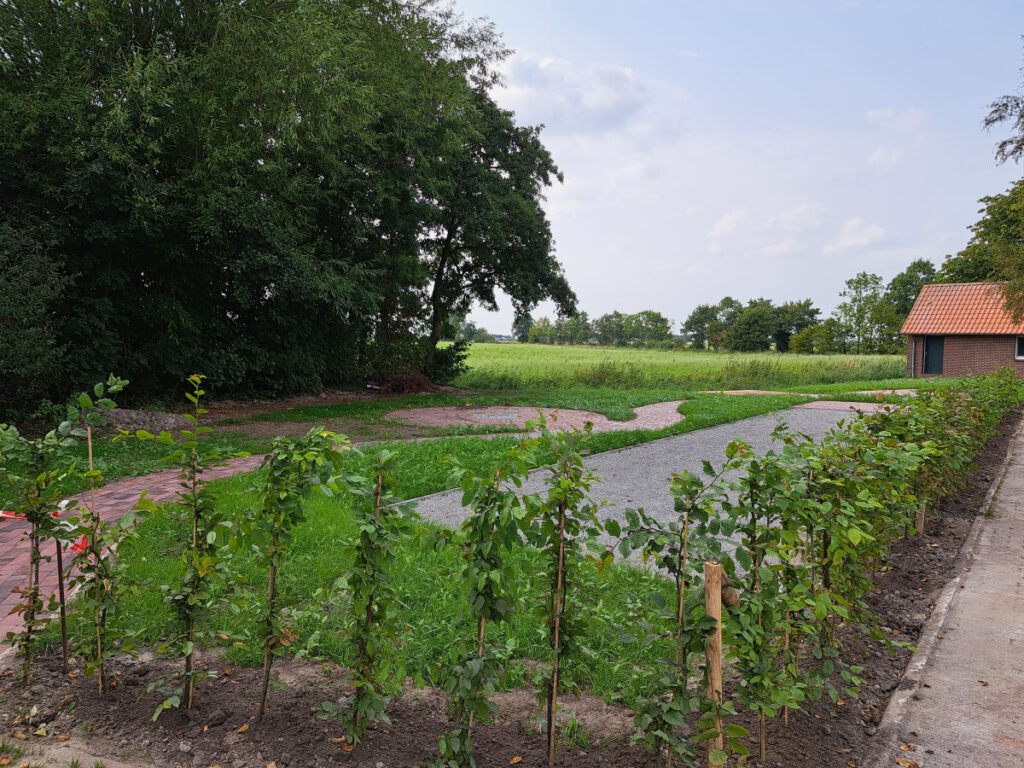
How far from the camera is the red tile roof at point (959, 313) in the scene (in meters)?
28.7

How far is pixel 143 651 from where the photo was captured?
3.07 metres

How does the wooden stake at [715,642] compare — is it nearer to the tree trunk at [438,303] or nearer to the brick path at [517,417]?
the brick path at [517,417]

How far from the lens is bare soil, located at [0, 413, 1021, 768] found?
2.31 metres

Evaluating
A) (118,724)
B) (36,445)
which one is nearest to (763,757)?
(118,724)

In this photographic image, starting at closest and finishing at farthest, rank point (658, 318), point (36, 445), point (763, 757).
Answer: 1. point (763, 757)
2. point (36, 445)
3. point (658, 318)

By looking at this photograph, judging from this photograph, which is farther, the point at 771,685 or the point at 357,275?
the point at 357,275

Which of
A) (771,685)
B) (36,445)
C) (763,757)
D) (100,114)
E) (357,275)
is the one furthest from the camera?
(357,275)

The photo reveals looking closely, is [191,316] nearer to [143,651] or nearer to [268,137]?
[268,137]

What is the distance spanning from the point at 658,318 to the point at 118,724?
3346 inches

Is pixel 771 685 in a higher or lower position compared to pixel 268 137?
lower

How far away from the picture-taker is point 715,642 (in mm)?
Answer: 2021

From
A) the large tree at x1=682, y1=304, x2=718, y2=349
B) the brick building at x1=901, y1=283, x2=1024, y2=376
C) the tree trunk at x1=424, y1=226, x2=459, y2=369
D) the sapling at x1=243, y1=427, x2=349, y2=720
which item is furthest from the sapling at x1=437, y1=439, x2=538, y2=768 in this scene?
the large tree at x1=682, y1=304, x2=718, y2=349

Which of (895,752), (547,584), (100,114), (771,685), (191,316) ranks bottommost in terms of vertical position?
(895,752)

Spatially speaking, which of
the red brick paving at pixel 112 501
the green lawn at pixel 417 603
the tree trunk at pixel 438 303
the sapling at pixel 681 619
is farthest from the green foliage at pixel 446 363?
the sapling at pixel 681 619
